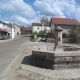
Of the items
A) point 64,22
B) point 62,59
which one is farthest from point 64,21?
point 62,59

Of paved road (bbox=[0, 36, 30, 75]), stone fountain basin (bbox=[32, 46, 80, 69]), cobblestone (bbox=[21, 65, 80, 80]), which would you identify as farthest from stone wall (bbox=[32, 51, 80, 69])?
paved road (bbox=[0, 36, 30, 75])

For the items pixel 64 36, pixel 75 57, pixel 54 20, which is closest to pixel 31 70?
pixel 75 57

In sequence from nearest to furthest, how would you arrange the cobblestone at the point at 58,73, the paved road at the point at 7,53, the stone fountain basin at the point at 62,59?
the cobblestone at the point at 58,73 < the stone fountain basin at the point at 62,59 < the paved road at the point at 7,53

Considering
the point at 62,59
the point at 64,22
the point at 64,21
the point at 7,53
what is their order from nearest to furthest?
the point at 62,59 → the point at 7,53 → the point at 64,22 → the point at 64,21

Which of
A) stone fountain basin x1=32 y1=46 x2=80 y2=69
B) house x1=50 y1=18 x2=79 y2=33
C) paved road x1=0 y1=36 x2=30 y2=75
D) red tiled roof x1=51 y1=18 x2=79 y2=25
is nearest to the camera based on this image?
stone fountain basin x1=32 y1=46 x2=80 y2=69

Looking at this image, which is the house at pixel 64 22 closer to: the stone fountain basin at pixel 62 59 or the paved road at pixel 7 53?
the paved road at pixel 7 53

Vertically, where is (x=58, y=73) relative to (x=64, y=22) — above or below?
below

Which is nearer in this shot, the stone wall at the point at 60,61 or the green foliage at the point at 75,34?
the stone wall at the point at 60,61

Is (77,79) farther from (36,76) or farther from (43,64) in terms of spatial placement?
(43,64)

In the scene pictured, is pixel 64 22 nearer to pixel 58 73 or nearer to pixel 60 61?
pixel 60 61

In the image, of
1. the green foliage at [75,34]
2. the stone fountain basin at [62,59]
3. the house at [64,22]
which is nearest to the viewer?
the stone fountain basin at [62,59]

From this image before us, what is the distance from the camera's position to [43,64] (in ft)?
28.6

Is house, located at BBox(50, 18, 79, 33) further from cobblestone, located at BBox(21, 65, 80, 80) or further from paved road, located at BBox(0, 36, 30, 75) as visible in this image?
cobblestone, located at BBox(21, 65, 80, 80)

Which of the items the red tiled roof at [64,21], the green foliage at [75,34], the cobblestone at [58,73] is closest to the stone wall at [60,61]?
the cobblestone at [58,73]
